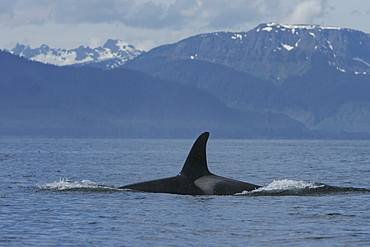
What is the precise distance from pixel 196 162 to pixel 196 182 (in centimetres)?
74

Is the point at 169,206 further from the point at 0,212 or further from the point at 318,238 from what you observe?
→ the point at 318,238

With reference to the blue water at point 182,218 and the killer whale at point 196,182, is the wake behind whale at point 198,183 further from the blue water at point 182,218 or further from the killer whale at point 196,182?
the blue water at point 182,218

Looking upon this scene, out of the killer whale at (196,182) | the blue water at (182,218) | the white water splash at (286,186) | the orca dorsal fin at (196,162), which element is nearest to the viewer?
the blue water at (182,218)

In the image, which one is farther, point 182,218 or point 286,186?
point 286,186

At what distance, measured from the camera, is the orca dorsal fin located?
83.9 feet

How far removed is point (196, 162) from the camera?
2583 cm

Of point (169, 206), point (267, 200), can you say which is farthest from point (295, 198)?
point (169, 206)

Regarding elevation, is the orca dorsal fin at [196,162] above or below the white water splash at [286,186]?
above

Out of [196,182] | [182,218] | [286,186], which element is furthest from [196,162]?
[182,218]

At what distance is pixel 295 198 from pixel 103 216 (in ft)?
27.5

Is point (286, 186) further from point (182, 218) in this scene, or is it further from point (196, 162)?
point (182, 218)

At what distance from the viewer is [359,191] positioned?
95.8 feet

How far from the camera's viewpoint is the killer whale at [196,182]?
83.3 ft

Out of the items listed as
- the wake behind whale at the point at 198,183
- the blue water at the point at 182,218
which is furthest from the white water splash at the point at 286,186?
the wake behind whale at the point at 198,183
